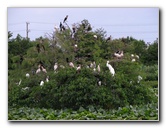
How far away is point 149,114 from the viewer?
30.1 ft

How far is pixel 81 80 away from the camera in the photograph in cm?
938

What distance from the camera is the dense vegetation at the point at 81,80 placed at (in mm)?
9242

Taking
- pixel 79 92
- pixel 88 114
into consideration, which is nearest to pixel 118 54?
pixel 79 92

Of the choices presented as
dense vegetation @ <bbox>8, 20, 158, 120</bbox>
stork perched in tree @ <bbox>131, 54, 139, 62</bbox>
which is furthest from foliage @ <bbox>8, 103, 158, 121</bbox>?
stork perched in tree @ <bbox>131, 54, 139, 62</bbox>

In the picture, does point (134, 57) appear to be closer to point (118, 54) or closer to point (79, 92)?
point (118, 54)

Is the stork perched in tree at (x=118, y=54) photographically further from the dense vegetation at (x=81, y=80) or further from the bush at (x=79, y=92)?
the bush at (x=79, y=92)

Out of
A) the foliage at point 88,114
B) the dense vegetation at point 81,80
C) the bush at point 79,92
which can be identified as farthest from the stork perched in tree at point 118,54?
the foliage at point 88,114

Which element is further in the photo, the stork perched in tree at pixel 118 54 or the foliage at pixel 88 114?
the stork perched in tree at pixel 118 54

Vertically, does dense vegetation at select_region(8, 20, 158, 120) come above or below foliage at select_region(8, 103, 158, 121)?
above

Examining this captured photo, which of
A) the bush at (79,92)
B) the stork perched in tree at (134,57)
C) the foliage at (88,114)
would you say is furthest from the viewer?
the stork perched in tree at (134,57)

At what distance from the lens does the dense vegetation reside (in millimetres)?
9242

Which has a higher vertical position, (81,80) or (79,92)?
(81,80)

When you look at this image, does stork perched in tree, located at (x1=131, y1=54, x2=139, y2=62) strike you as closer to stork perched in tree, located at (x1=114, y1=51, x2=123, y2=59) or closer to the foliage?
stork perched in tree, located at (x1=114, y1=51, x2=123, y2=59)
